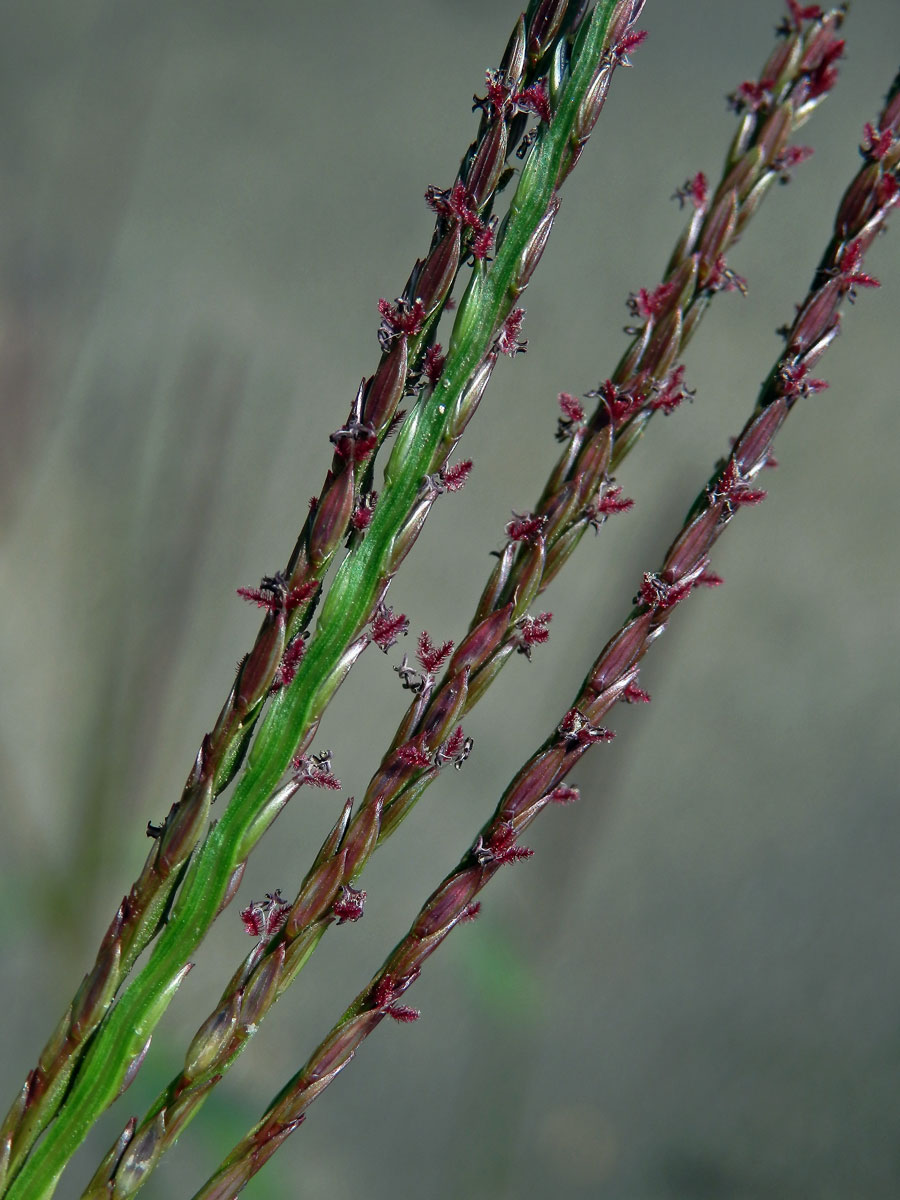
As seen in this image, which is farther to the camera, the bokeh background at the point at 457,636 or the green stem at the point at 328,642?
the bokeh background at the point at 457,636

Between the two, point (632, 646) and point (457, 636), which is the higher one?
point (457, 636)

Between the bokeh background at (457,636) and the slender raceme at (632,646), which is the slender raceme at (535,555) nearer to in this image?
the slender raceme at (632,646)

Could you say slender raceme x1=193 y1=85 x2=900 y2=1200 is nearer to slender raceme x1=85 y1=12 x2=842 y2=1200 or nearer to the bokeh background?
slender raceme x1=85 y1=12 x2=842 y2=1200

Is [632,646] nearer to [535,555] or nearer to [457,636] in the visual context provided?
[535,555]

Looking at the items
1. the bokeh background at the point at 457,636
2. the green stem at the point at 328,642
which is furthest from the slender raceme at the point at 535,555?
the bokeh background at the point at 457,636

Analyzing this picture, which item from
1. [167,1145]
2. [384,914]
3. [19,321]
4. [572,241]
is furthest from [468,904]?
[19,321]

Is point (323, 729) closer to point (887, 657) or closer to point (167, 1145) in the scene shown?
point (887, 657)

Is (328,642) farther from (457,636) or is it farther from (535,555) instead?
(457,636)

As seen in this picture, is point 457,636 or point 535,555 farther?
point 457,636

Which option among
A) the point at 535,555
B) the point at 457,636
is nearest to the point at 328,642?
the point at 535,555
